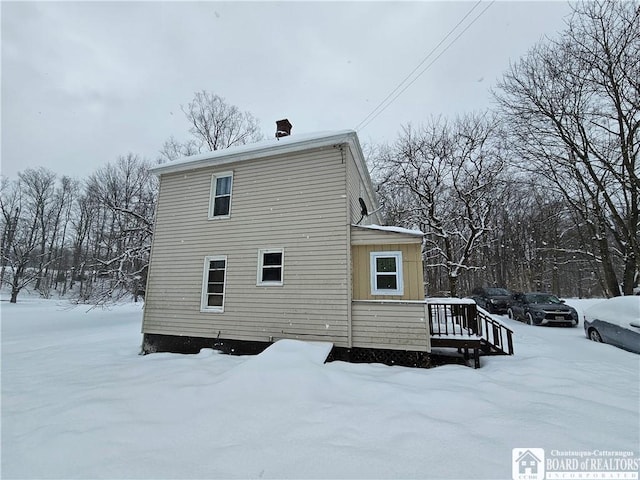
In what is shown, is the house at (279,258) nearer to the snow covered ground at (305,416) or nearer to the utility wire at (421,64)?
the snow covered ground at (305,416)

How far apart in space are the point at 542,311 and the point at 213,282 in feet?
44.8

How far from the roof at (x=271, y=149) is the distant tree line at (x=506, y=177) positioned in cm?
292

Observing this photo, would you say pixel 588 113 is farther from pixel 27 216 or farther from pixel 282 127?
pixel 27 216

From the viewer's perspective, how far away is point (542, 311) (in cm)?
1188

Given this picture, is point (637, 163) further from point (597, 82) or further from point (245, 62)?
point (245, 62)

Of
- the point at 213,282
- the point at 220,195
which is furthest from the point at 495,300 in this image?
the point at 220,195

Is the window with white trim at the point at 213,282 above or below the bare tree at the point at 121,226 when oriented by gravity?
below

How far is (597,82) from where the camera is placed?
11477 mm

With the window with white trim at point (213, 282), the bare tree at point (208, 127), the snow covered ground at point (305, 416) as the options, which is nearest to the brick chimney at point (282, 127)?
the window with white trim at point (213, 282)

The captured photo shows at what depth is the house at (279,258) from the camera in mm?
6738

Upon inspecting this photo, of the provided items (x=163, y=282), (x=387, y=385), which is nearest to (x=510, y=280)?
(x=387, y=385)

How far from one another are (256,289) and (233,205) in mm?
2685

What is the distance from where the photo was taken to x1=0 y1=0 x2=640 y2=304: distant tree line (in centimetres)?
1146

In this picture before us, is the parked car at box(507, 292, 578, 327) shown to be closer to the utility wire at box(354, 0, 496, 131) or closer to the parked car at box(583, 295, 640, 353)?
the parked car at box(583, 295, 640, 353)
